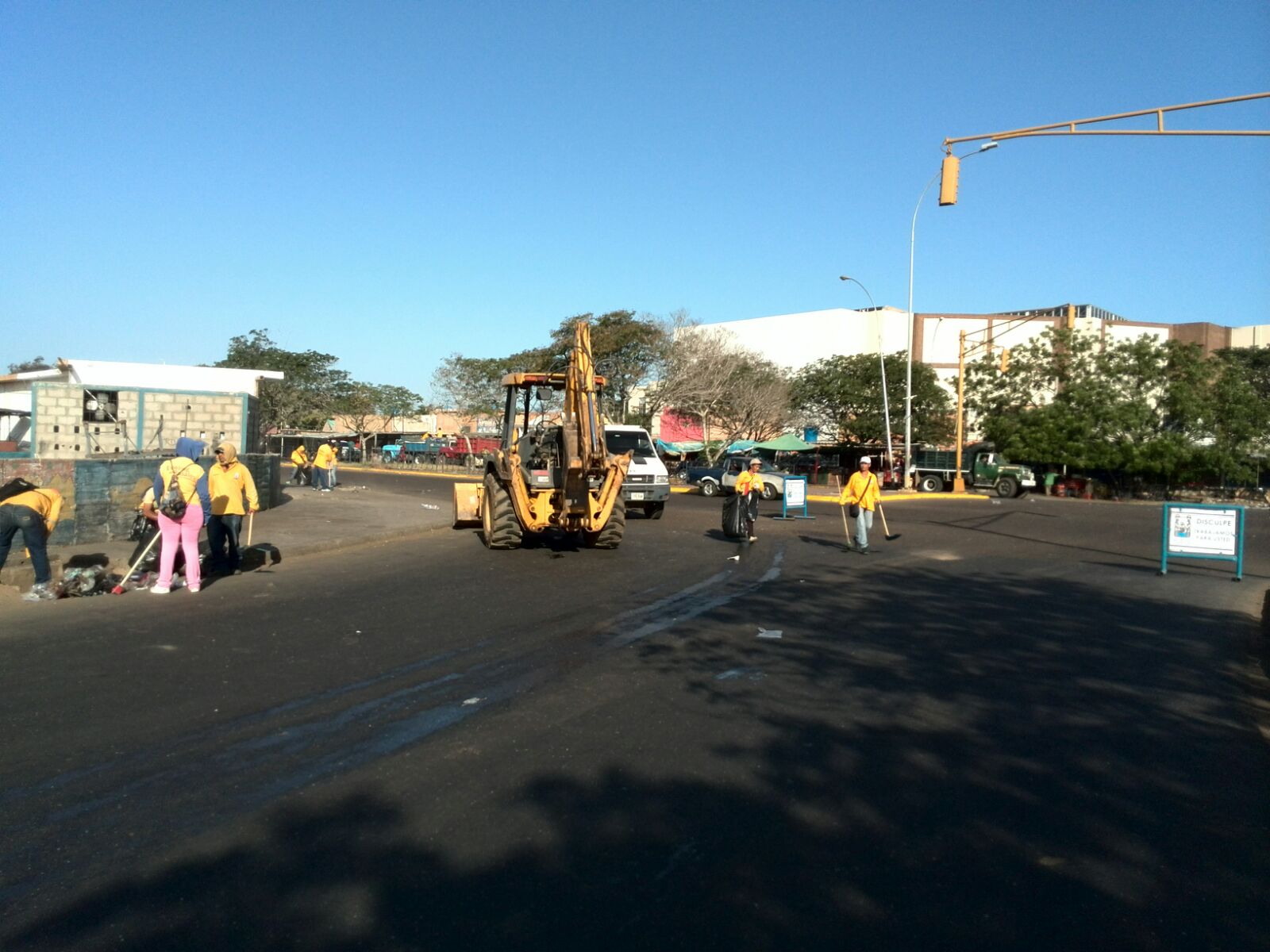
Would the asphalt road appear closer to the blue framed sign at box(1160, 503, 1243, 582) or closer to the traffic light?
the blue framed sign at box(1160, 503, 1243, 582)

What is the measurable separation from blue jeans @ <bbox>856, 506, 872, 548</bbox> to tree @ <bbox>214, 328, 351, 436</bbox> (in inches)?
1918

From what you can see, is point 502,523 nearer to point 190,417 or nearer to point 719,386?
point 190,417

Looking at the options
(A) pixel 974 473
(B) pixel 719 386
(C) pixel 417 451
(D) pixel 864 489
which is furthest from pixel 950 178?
(C) pixel 417 451

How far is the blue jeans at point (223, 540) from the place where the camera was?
483 inches

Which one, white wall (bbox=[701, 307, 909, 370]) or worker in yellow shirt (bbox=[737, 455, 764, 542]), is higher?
white wall (bbox=[701, 307, 909, 370])

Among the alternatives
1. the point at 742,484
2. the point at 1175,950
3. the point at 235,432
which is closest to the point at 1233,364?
the point at 742,484

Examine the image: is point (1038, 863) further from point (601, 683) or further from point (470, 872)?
point (601, 683)

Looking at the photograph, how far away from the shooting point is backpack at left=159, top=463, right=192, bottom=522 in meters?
10.7

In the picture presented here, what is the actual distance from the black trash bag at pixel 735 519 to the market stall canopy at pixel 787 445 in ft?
111

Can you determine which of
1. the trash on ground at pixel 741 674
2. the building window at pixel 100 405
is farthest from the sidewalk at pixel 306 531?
the trash on ground at pixel 741 674

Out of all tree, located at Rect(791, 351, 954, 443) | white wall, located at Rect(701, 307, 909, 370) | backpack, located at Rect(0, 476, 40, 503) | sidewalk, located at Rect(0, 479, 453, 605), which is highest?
white wall, located at Rect(701, 307, 909, 370)

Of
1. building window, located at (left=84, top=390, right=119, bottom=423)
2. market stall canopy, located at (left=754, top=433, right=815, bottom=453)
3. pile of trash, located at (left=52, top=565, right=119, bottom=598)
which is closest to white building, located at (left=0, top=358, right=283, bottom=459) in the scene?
building window, located at (left=84, top=390, right=119, bottom=423)

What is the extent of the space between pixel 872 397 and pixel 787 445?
5055 mm

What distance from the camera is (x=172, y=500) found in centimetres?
1070
